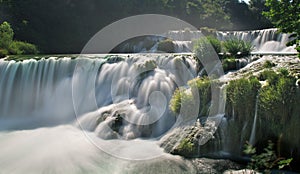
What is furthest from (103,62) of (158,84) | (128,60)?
(158,84)

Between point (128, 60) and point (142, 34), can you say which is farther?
point (142, 34)

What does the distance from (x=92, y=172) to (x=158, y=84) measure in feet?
14.4

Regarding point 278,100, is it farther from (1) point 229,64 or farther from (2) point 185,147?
(1) point 229,64

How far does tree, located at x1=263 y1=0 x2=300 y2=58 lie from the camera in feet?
16.3

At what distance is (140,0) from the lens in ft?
109

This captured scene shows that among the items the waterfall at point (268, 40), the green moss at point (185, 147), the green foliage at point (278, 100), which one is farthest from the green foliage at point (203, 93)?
the waterfall at point (268, 40)

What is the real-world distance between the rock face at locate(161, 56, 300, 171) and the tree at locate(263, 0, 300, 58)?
5.92 ft

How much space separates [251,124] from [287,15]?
2922 mm

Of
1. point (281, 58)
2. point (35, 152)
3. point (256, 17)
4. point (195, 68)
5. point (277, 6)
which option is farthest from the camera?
point (256, 17)

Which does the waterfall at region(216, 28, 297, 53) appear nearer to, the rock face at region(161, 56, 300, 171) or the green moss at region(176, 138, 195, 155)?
the rock face at region(161, 56, 300, 171)

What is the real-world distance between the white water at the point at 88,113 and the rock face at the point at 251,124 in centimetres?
67

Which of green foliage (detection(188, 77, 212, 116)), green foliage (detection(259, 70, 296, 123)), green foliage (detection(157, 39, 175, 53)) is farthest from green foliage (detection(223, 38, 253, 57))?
green foliage (detection(157, 39, 175, 53))

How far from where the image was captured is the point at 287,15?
505 cm

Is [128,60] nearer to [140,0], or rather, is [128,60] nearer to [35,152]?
[35,152]
